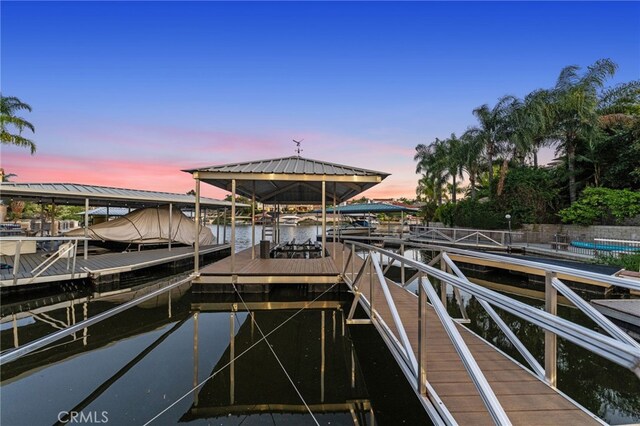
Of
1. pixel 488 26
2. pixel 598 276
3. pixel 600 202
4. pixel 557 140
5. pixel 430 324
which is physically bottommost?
pixel 430 324

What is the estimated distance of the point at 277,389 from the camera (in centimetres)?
396

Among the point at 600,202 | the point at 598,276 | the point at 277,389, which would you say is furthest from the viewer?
the point at 600,202

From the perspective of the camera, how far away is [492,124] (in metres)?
23.5

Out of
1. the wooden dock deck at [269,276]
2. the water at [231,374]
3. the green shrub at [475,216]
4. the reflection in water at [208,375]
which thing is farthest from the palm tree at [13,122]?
the green shrub at [475,216]

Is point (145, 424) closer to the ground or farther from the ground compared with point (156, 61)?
closer to the ground

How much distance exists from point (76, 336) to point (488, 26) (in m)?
16.1

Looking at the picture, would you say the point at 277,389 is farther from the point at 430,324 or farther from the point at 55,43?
the point at 55,43

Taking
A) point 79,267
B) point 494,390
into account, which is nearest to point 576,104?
point 494,390

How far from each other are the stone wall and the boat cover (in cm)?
1961

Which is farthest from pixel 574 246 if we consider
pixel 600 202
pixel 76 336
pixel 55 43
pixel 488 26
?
pixel 55 43

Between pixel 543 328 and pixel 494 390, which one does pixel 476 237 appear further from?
pixel 543 328

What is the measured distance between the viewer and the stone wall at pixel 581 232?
50.8ft

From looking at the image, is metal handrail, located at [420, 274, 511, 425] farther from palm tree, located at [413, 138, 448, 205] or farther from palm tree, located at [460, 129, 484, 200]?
palm tree, located at [413, 138, 448, 205]

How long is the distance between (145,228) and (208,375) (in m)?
12.6
